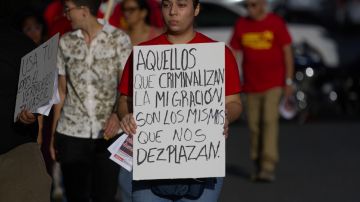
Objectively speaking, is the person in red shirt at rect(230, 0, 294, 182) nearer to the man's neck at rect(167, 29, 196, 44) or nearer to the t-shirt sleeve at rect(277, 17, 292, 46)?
the t-shirt sleeve at rect(277, 17, 292, 46)

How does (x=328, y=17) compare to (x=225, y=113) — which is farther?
(x=328, y=17)

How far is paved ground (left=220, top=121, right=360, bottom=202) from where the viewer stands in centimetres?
1069

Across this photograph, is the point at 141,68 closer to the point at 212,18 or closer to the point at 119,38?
the point at 119,38

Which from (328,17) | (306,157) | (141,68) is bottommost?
(306,157)

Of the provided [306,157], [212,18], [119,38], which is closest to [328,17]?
[212,18]

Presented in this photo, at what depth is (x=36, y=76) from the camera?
603 centimetres

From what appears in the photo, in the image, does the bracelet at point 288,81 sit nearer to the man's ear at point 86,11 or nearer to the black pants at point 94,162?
the black pants at point 94,162

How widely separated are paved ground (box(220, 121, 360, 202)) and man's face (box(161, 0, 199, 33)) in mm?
4756

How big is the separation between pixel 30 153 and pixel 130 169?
1.89 feet

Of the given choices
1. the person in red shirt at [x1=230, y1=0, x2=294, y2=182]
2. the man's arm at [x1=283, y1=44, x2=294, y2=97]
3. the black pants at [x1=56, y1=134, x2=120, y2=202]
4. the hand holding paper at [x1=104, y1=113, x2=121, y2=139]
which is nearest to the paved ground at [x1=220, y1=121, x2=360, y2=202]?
the person in red shirt at [x1=230, y1=0, x2=294, y2=182]

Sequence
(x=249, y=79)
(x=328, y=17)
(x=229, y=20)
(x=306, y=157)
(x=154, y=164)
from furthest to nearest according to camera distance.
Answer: (x=328, y=17)
(x=229, y=20)
(x=306, y=157)
(x=249, y=79)
(x=154, y=164)

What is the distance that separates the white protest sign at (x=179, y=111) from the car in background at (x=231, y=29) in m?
12.4

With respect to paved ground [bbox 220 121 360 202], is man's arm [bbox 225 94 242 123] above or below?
above

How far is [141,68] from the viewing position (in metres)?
5.74
